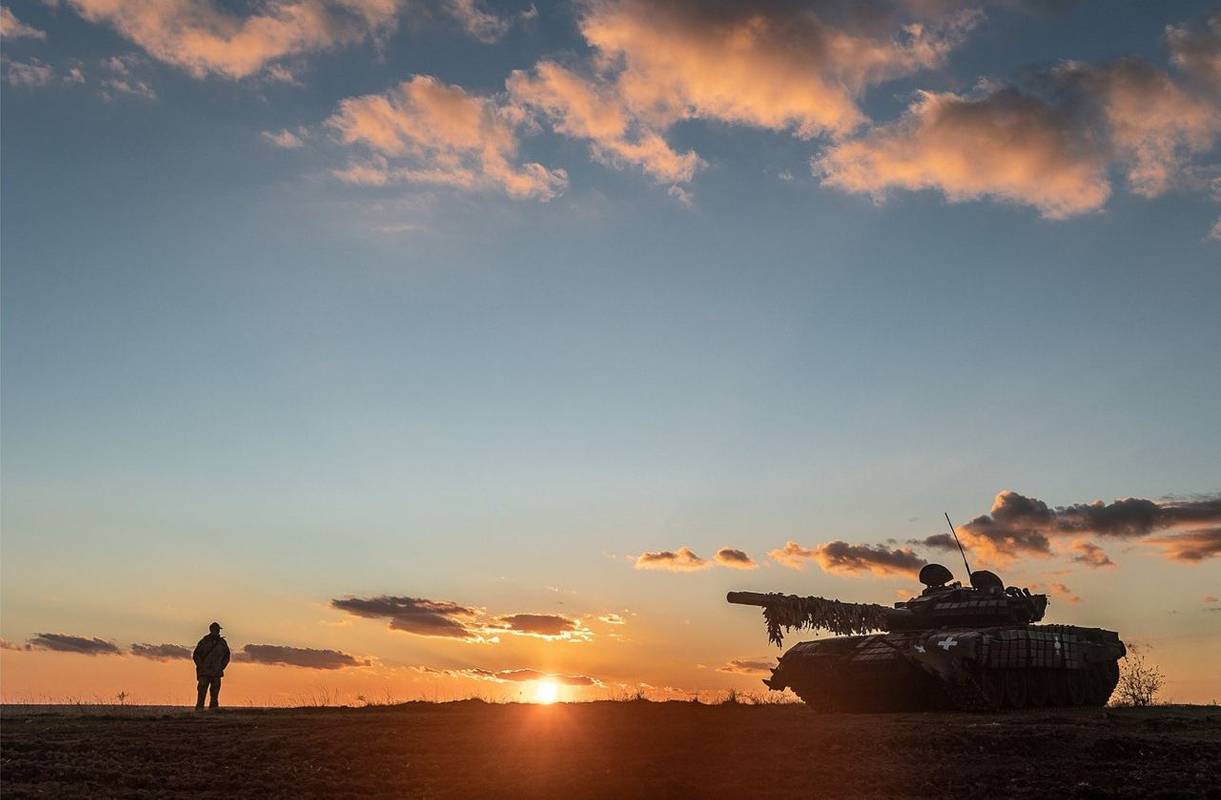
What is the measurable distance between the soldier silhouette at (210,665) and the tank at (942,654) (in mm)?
14145

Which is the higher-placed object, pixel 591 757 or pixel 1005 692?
pixel 1005 692

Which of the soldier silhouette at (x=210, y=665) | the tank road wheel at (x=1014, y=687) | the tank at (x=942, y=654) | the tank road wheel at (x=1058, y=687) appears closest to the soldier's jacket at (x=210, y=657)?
the soldier silhouette at (x=210, y=665)

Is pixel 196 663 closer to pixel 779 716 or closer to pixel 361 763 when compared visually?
pixel 361 763

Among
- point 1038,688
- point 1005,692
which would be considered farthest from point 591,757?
point 1038,688

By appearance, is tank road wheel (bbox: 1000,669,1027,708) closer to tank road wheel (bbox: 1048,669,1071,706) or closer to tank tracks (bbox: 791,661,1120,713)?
tank tracks (bbox: 791,661,1120,713)

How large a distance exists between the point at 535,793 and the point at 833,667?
1650 centimetres

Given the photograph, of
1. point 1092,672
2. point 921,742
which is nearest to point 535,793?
point 921,742

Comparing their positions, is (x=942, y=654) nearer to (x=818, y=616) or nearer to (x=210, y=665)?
(x=818, y=616)

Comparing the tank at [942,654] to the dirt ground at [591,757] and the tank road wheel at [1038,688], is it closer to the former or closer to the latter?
the tank road wheel at [1038,688]

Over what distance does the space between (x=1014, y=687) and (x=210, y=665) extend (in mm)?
22628

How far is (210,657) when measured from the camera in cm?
2816

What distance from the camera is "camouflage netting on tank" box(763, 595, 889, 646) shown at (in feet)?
97.4

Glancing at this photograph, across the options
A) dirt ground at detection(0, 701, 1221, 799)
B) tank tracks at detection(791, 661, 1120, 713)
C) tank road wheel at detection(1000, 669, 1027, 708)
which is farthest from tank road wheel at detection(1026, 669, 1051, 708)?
dirt ground at detection(0, 701, 1221, 799)

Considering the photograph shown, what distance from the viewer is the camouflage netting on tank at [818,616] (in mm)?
29689
